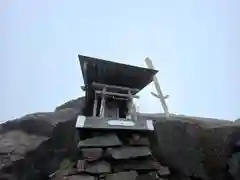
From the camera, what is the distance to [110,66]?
26.1 ft

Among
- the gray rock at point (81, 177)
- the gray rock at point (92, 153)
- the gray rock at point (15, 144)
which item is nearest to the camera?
the gray rock at point (81, 177)

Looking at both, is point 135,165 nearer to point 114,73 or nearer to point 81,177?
point 81,177

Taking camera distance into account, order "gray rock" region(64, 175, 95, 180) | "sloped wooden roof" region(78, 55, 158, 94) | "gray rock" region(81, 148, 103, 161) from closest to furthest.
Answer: "gray rock" region(64, 175, 95, 180) < "gray rock" region(81, 148, 103, 161) < "sloped wooden roof" region(78, 55, 158, 94)

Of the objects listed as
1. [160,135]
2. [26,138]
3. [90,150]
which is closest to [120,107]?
[90,150]

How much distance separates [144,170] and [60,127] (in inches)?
329

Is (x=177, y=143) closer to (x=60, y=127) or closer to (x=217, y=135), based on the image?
(x=217, y=135)

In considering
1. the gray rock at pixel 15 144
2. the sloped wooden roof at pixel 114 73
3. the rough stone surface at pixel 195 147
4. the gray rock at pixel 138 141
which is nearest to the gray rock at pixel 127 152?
the gray rock at pixel 138 141

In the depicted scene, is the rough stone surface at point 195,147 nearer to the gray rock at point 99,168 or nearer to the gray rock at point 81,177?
the gray rock at point 99,168

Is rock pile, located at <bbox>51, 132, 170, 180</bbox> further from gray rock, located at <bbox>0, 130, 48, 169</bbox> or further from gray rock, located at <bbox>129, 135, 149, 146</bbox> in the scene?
gray rock, located at <bbox>0, 130, 48, 169</bbox>

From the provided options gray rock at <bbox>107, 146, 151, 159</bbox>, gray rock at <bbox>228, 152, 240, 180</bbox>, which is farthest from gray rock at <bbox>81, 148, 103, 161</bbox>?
gray rock at <bbox>228, 152, 240, 180</bbox>

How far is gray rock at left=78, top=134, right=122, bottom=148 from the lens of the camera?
6.82 meters

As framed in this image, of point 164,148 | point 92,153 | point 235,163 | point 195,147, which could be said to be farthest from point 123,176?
point 195,147

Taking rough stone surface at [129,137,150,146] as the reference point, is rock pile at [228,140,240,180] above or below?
below

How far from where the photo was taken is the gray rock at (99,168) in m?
6.58
